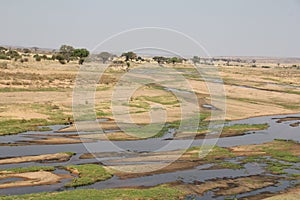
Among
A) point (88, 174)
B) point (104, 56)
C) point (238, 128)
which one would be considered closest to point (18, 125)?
point (88, 174)

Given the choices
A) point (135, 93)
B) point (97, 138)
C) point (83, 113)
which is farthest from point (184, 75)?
point (97, 138)

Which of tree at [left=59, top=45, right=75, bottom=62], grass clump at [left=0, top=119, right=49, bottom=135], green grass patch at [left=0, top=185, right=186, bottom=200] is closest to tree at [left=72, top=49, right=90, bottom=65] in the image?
tree at [left=59, top=45, right=75, bottom=62]

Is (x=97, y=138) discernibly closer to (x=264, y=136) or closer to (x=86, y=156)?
(x=86, y=156)

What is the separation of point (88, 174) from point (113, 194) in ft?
11.1

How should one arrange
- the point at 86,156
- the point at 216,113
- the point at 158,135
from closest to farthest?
the point at 86,156 < the point at 158,135 < the point at 216,113

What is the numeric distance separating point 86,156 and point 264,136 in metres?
15.8

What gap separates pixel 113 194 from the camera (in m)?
16.7

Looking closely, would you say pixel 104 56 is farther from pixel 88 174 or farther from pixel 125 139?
pixel 88 174

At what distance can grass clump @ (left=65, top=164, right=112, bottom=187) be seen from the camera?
1840 centimetres

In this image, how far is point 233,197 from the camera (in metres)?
17.5

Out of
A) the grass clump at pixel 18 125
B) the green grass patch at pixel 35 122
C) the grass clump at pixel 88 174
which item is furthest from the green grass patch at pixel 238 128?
the grass clump at pixel 88 174

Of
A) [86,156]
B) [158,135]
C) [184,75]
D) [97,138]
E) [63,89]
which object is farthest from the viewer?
[184,75]

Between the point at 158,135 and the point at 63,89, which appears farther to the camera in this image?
the point at 63,89

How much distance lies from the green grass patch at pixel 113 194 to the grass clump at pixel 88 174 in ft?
4.86
